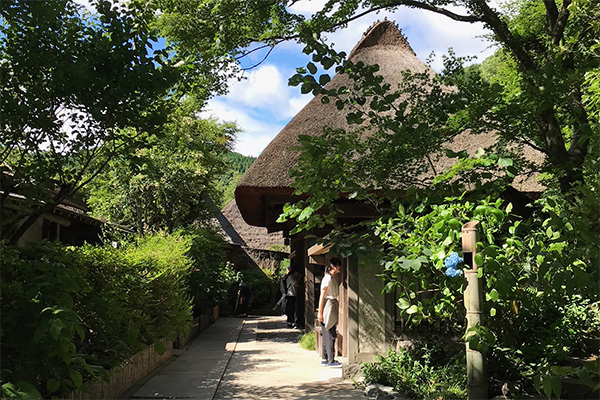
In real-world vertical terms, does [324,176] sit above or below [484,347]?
above

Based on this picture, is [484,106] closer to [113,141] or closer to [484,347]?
[484,347]

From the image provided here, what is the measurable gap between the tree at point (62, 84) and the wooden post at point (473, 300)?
109 inches

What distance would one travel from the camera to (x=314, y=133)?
33.8ft

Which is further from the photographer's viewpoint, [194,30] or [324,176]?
[194,30]

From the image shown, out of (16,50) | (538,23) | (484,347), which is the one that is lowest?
(484,347)

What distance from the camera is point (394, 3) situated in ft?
23.5

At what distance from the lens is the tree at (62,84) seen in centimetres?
459

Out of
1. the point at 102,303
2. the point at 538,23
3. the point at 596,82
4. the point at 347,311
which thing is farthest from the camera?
the point at 538,23

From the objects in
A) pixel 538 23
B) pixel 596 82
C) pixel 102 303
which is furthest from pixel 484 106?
pixel 538 23

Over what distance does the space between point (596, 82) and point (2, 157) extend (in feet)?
14.7

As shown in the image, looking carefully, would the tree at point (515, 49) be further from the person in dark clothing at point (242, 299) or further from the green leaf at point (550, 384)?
the person in dark clothing at point (242, 299)

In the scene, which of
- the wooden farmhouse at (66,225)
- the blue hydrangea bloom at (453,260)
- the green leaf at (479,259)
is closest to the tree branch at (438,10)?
the blue hydrangea bloom at (453,260)

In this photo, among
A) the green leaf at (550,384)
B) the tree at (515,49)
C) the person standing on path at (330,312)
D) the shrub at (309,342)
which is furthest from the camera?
the shrub at (309,342)

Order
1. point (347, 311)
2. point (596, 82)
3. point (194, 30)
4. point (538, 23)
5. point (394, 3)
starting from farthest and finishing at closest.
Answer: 1. point (538, 23)
2. point (347, 311)
3. point (194, 30)
4. point (394, 3)
5. point (596, 82)
